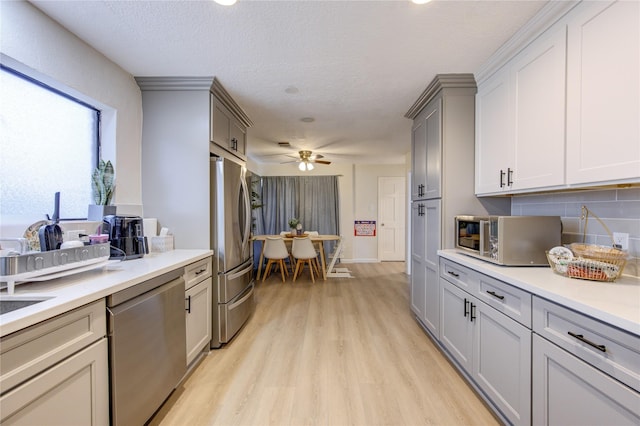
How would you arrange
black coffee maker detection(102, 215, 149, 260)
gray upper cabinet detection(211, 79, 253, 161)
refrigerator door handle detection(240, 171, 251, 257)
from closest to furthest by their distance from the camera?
black coffee maker detection(102, 215, 149, 260)
gray upper cabinet detection(211, 79, 253, 161)
refrigerator door handle detection(240, 171, 251, 257)

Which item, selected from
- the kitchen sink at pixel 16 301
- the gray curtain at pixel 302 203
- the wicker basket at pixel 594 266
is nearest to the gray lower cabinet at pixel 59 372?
the kitchen sink at pixel 16 301

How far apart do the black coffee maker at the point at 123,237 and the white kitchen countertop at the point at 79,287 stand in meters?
0.07

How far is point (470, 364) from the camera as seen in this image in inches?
69.8

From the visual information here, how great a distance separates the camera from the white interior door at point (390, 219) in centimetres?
639

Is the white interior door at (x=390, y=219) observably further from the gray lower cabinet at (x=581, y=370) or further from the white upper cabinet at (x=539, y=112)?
the gray lower cabinet at (x=581, y=370)

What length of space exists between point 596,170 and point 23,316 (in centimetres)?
238

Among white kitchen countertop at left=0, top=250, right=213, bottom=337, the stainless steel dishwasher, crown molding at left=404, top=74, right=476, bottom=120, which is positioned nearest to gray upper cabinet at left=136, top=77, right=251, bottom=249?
white kitchen countertop at left=0, top=250, right=213, bottom=337

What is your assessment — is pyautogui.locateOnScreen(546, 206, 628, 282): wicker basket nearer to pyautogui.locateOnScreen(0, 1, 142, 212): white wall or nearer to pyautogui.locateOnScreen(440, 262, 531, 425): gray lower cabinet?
pyautogui.locateOnScreen(440, 262, 531, 425): gray lower cabinet

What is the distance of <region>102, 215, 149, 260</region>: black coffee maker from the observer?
182 centimetres

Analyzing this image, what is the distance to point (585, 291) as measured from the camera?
1145 mm

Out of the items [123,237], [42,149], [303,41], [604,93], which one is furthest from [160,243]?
[604,93]

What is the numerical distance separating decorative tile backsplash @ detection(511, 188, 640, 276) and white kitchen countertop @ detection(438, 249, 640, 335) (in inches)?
9.0

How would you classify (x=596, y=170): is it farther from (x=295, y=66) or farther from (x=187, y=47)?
(x=187, y=47)

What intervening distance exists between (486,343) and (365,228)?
4.81 meters
